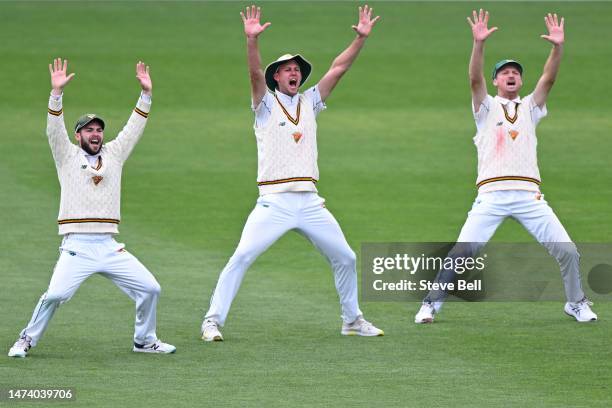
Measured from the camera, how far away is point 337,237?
1281 cm

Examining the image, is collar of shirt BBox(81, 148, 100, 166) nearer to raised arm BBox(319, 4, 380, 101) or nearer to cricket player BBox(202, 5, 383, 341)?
cricket player BBox(202, 5, 383, 341)

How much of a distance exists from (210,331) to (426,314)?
7.00 feet

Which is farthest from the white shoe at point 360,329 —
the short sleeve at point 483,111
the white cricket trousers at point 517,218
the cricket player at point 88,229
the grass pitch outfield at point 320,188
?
the short sleeve at point 483,111

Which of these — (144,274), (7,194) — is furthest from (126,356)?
(7,194)

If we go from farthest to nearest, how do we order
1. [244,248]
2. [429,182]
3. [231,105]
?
1. [231,105]
2. [429,182]
3. [244,248]

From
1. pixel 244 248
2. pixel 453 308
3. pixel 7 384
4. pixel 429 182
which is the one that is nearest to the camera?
pixel 7 384

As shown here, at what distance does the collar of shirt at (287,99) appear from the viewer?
1301cm

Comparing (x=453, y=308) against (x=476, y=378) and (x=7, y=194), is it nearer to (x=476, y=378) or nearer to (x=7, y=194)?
(x=476, y=378)

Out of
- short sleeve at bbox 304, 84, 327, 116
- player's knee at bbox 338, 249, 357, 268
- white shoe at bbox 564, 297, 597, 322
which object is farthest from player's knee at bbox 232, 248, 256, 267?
white shoe at bbox 564, 297, 597, 322

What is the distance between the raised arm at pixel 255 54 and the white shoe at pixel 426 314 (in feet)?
8.19

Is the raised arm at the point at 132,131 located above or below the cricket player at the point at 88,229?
above

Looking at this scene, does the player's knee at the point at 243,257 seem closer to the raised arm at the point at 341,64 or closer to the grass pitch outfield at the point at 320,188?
the grass pitch outfield at the point at 320,188

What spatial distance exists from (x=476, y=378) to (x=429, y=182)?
12.1m

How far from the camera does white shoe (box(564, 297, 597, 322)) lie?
44.3 feet
